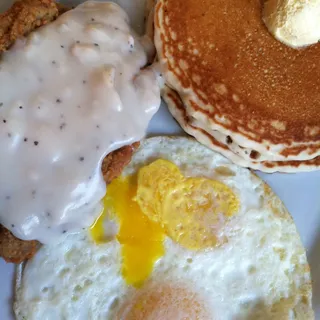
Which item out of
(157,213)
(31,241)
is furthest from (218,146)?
(31,241)

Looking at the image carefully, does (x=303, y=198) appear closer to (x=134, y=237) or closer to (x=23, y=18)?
(x=134, y=237)

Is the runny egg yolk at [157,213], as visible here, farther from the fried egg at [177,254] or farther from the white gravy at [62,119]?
the white gravy at [62,119]

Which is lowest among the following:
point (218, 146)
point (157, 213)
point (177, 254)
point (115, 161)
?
point (177, 254)

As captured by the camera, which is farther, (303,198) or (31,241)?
(303,198)

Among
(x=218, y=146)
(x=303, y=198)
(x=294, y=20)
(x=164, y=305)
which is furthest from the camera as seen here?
(x=303, y=198)

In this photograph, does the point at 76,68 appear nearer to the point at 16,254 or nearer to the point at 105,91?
the point at 105,91

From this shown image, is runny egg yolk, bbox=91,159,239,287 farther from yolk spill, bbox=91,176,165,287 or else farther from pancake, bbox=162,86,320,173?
pancake, bbox=162,86,320,173
